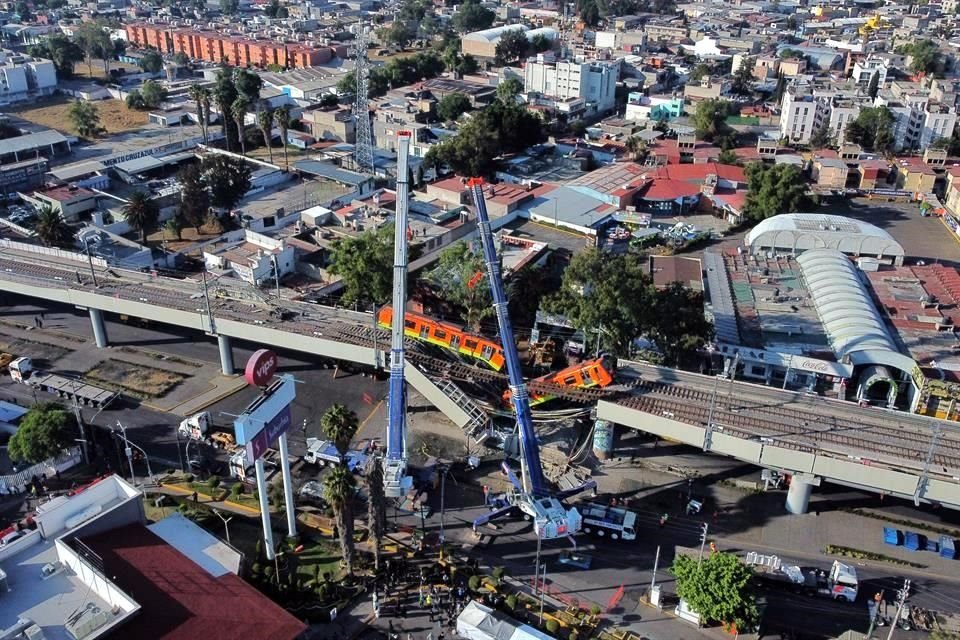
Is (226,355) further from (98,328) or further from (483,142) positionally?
(483,142)

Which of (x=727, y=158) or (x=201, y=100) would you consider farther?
(x=201, y=100)

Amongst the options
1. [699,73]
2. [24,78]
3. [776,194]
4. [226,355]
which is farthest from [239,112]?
[699,73]

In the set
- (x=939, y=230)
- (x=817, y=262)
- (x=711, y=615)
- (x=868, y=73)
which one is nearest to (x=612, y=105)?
(x=868, y=73)

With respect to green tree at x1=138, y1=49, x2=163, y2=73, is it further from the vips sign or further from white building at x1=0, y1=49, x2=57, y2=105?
the vips sign

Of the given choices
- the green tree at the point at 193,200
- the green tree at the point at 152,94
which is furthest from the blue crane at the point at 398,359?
the green tree at the point at 152,94

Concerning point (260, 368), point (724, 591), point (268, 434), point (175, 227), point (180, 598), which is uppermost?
point (260, 368)

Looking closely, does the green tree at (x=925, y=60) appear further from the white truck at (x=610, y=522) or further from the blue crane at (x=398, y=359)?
the white truck at (x=610, y=522)

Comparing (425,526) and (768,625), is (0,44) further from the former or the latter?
(768,625)
